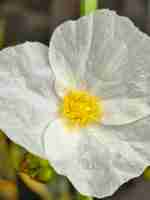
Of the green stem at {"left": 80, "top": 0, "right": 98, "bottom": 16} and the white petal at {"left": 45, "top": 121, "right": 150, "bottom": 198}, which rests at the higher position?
the green stem at {"left": 80, "top": 0, "right": 98, "bottom": 16}

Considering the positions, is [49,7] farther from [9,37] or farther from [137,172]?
Result: [137,172]

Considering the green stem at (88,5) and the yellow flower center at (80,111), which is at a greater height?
the green stem at (88,5)

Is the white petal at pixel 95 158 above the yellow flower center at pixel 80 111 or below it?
below

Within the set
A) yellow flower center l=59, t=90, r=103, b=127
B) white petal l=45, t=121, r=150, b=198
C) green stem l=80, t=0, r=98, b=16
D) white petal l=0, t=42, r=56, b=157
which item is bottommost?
white petal l=45, t=121, r=150, b=198

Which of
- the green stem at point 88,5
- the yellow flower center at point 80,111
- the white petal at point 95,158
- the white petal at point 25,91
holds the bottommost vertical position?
the white petal at point 95,158
